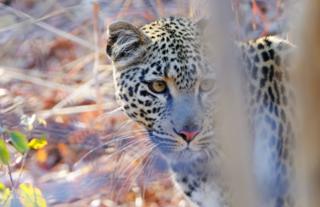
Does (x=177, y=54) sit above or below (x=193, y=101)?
above

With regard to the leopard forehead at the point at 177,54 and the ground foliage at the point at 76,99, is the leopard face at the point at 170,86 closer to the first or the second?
the leopard forehead at the point at 177,54

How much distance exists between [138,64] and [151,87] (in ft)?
0.41

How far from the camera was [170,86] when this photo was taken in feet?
10.9

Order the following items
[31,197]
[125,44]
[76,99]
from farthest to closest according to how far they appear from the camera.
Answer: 1. [76,99]
2. [125,44]
3. [31,197]

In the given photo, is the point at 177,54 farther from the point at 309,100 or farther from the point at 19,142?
the point at 309,100

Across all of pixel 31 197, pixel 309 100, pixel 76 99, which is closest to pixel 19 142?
pixel 31 197

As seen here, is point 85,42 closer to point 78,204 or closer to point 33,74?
point 33,74

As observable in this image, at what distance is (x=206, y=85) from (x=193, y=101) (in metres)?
0.08

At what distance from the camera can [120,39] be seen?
3545 millimetres

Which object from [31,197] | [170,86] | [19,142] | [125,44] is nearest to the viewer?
[19,142]

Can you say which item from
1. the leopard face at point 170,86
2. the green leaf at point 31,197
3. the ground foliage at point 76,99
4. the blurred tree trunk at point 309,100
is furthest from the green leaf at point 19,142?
the blurred tree trunk at point 309,100

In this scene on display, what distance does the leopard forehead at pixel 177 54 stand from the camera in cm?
332

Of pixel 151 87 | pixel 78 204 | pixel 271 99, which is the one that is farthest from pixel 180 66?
pixel 78 204

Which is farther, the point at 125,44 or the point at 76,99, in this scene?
the point at 76,99
